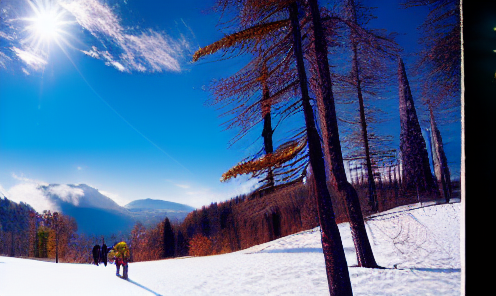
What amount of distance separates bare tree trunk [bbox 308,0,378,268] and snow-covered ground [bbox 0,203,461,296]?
14 centimetres

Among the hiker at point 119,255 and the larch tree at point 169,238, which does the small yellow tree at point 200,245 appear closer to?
the larch tree at point 169,238

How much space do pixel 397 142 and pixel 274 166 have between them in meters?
1.02

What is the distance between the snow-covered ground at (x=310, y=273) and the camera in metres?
1.76

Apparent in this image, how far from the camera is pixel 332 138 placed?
7.65 ft

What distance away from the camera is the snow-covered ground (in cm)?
176

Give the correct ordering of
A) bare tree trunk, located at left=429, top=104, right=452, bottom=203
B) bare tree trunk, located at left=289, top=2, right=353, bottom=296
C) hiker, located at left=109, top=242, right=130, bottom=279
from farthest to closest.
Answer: hiker, located at left=109, top=242, right=130, bottom=279, bare tree trunk, located at left=289, top=2, right=353, bottom=296, bare tree trunk, located at left=429, top=104, right=452, bottom=203

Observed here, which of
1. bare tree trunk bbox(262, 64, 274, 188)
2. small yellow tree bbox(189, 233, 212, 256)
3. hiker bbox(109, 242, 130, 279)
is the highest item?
bare tree trunk bbox(262, 64, 274, 188)

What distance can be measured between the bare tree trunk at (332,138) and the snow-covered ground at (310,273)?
0.14 m

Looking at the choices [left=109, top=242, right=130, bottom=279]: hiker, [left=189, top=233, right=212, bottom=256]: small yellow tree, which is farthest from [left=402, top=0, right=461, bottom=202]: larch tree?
[left=109, top=242, right=130, bottom=279]: hiker

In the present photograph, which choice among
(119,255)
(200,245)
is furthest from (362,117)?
(119,255)

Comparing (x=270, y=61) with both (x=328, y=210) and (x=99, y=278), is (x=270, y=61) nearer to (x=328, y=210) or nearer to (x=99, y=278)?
(x=328, y=210)

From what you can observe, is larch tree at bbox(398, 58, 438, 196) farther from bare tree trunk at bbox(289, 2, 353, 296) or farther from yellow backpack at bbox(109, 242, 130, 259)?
yellow backpack at bbox(109, 242, 130, 259)

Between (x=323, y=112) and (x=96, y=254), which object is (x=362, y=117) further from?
(x=96, y=254)

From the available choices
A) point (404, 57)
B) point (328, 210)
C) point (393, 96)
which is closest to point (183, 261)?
point (328, 210)
